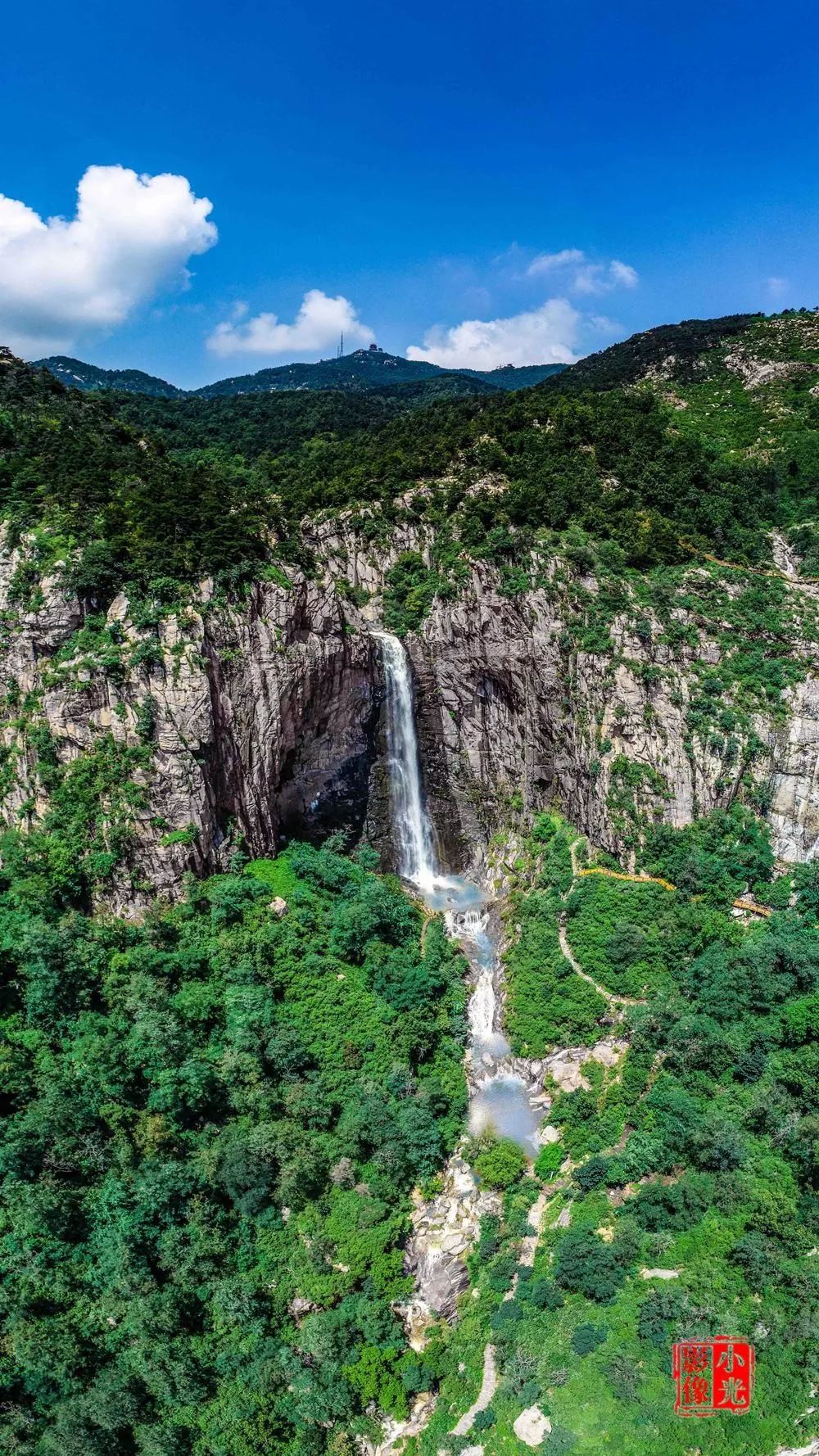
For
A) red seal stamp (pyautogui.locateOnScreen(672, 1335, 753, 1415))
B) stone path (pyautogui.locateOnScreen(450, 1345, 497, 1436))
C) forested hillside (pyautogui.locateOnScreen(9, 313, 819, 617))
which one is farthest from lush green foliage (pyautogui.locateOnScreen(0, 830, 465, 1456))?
forested hillside (pyautogui.locateOnScreen(9, 313, 819, 617))

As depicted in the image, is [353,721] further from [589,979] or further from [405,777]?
[589,979]

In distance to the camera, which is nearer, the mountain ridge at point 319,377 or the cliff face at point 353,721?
the cliff face at point 353,721

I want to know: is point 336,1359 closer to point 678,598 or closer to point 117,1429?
point 117,1429

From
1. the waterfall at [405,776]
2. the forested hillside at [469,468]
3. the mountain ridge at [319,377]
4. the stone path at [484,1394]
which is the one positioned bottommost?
the stone path at [484,1394]

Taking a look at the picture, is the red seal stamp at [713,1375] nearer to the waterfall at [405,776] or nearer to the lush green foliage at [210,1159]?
the lush green foliage at [210,1159]

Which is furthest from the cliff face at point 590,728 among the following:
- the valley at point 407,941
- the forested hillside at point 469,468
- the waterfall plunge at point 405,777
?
the forested hillside at point 469,468
